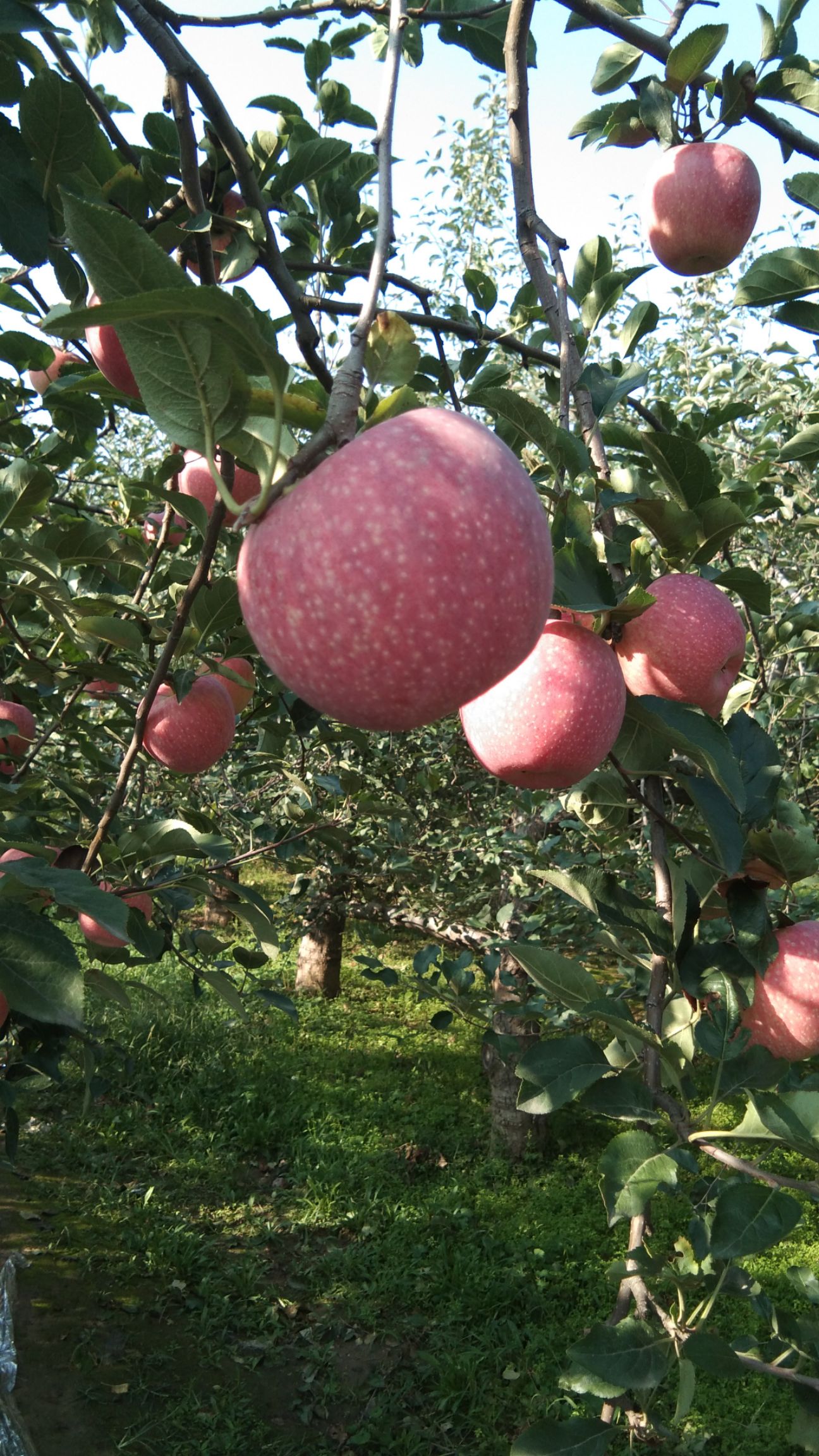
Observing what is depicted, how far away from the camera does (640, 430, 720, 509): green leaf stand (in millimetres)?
1036

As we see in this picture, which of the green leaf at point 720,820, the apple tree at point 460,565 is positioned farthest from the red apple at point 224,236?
the green leaf at point 720,820

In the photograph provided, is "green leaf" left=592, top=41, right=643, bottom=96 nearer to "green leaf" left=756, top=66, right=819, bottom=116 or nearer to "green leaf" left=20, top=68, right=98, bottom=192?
Result: "green leaf" left=756, top=66, right=819, bottom=116

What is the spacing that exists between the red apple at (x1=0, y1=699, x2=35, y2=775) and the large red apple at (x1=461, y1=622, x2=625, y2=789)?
48.0 inches

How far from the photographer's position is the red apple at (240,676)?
1863 millimetres

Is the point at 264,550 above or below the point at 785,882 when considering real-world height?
above

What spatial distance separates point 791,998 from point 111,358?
1200 mm

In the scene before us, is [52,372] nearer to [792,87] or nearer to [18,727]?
[18,727]

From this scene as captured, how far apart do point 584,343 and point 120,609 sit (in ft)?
2.67

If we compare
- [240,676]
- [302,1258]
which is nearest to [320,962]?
[302,1258]

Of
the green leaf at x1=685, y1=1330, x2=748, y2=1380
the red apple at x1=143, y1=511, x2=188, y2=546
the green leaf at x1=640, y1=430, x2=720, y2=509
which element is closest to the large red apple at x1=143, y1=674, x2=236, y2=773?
the red apple at x1=143, y1=511, x2=188, y2=546

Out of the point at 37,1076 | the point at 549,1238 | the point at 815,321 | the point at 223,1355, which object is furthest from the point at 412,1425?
the point at 815,321

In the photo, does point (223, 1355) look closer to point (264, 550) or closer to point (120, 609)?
point (120, 609)

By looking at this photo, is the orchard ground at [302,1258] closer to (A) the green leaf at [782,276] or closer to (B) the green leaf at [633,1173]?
(B) the green leaf at [633,1173]

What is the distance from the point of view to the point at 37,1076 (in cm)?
206
